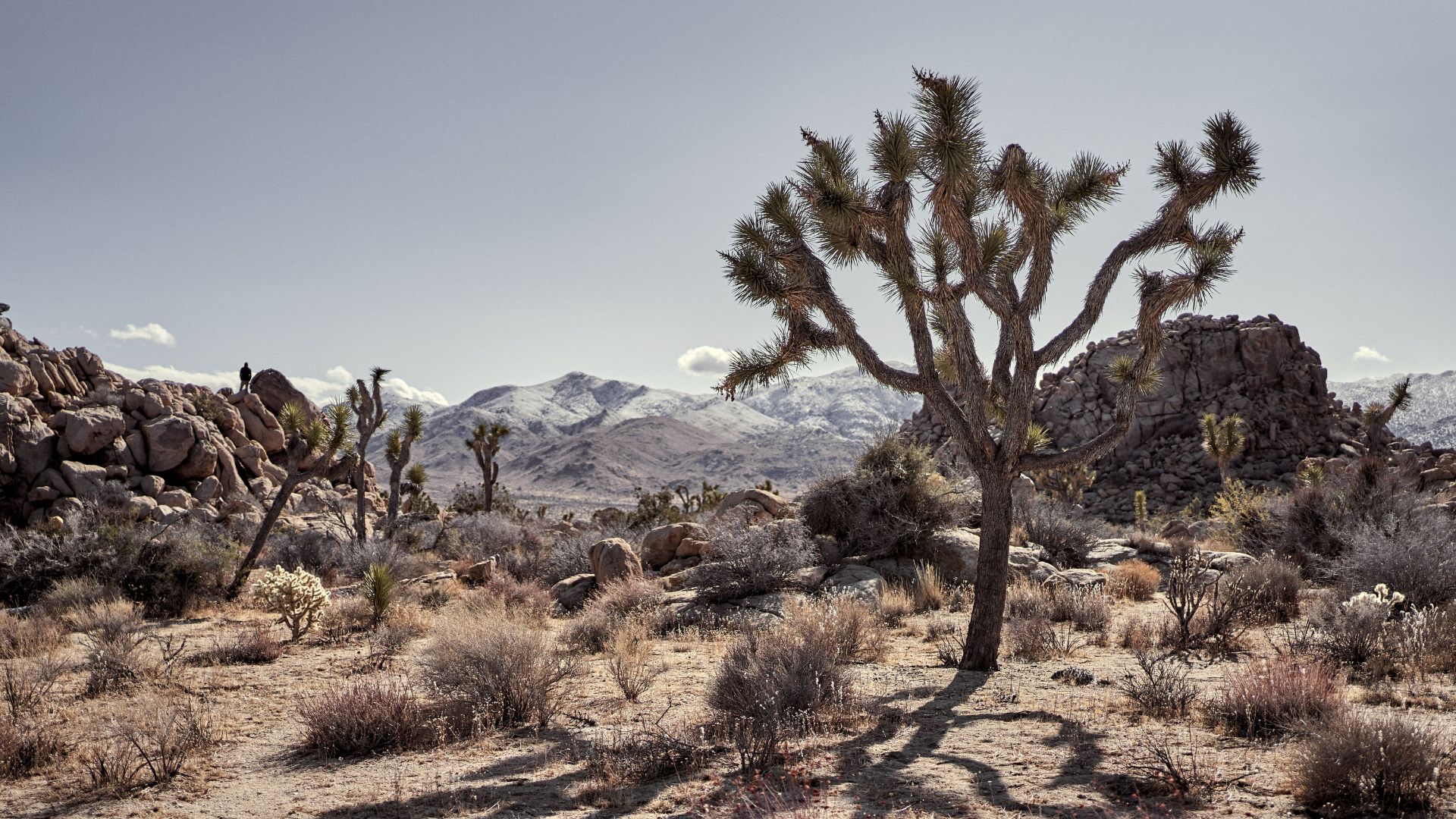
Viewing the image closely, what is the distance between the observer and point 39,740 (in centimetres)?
590

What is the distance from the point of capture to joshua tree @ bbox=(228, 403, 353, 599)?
1535cm

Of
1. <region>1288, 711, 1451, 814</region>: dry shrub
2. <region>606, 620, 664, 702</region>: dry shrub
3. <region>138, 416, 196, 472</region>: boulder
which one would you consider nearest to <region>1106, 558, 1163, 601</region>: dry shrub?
<region>606, 620, 664, 702</region>: dry shrub

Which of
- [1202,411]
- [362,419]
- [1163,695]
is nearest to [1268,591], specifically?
[1163,695]

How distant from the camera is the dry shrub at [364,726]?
6.32 meters

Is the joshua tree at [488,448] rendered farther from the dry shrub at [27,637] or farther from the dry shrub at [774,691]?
the dry shrub at [774,691]

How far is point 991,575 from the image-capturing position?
8516mm

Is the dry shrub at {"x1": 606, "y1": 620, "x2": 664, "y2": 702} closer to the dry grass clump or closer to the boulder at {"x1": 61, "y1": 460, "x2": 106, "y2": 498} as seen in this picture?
the dry grass clump

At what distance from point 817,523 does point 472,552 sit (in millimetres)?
11685

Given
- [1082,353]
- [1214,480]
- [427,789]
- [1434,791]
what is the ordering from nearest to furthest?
1. [1434,791]
2. [427,789]
3. [1214,480]
4. [1082,353]

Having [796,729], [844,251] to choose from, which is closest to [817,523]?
[844,251]

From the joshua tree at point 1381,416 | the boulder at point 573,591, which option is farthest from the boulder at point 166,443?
the joshua tree at point 1381,416

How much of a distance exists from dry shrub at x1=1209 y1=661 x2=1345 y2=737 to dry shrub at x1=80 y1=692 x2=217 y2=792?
7.55m

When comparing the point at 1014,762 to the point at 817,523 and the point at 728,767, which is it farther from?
the point at 817,523

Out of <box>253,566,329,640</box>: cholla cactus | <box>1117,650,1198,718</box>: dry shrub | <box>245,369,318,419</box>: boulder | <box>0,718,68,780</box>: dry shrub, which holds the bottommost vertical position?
<box>1117,650,1198,718</box>: dry shrub
